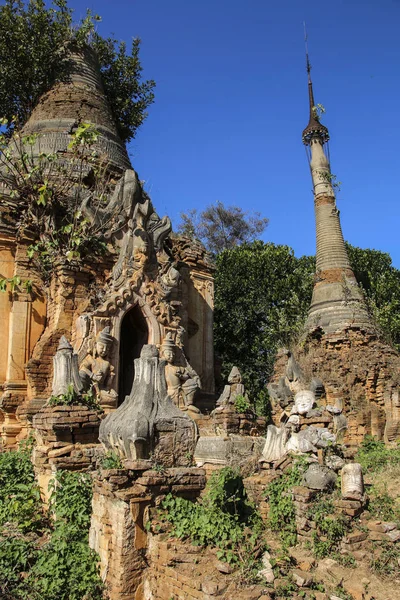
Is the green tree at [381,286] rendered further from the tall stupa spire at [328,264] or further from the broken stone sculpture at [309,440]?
the broken stone sculpture at [309,440]

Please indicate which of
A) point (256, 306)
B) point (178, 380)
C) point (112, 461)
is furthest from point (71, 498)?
point (256, 306)

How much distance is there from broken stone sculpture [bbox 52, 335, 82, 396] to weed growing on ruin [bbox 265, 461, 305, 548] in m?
3.52

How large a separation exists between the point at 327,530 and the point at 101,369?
Result: 19.5 ft

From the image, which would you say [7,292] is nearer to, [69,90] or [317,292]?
[69,90]

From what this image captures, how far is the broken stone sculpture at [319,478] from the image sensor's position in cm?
644

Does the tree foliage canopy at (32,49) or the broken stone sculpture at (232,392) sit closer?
the broken stone sculpture at (232,392)

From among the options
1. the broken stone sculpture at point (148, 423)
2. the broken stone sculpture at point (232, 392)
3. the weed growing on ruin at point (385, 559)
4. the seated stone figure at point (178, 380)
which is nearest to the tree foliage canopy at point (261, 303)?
the broken stone sculpture at point (232, 392)

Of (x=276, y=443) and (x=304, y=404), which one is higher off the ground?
(x=304, y=404)

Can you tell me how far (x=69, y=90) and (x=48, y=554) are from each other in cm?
1406

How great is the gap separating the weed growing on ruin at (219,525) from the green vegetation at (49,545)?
3.23 feet

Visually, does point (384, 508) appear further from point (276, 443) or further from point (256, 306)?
point (256, 306)

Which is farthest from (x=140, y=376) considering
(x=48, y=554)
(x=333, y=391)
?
(x=333, y=391)

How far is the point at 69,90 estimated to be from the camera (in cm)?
1645

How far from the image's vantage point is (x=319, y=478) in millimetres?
6480
